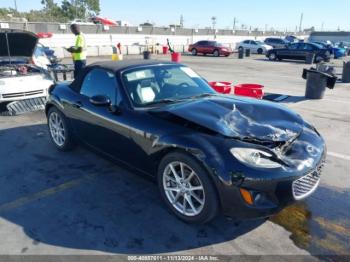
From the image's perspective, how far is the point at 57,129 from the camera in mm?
5230

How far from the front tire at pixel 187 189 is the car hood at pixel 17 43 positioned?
556cm

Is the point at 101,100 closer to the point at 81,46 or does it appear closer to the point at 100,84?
the point at 100,84

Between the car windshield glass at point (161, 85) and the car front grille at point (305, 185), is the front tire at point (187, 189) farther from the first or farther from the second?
the car windshield glass at point (161, 85)

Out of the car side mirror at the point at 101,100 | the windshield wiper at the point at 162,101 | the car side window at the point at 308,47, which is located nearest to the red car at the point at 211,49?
the car side window at the point at 308,47

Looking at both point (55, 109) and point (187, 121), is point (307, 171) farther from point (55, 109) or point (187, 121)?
point (55, 109)

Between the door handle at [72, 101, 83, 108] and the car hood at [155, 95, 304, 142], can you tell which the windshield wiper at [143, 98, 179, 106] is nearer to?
→ the car hood at [155, 95, 304, 142]

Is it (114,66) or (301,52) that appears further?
(301,52)

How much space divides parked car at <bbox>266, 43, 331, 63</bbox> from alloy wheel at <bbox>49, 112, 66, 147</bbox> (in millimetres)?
23014

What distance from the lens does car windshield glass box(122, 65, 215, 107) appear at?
3840mm

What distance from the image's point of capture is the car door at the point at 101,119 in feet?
12.6

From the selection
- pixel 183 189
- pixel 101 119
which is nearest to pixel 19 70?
pixel 101 119

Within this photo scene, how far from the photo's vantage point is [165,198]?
342 cm

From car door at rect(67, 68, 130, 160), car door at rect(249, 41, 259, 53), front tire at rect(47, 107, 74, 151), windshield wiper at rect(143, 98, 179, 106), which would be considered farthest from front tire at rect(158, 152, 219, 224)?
car door at rect(249, 41, 259, 53)

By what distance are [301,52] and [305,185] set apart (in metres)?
24.4
